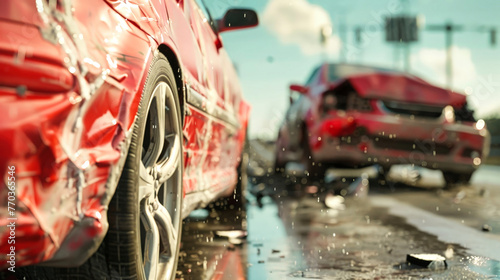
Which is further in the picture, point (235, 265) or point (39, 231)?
point (235, 265)

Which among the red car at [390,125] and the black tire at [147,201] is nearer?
the black tire at [147,201]

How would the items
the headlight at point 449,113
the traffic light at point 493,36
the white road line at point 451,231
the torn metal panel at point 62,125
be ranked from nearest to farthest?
the torn metal panel at point 62,125, the white road line at point 451,231, the headlight at point 449,113, the traffic light at point 493,36

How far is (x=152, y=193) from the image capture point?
2.64 metres

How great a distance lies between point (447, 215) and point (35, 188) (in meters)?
5.72

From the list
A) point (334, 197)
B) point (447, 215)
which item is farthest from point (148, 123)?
point (334, 197)

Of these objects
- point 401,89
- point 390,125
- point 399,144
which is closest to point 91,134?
point 390,125

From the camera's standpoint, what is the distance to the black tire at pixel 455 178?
31.6ft

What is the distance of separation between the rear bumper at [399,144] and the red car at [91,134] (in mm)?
5641

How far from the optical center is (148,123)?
2812 mm

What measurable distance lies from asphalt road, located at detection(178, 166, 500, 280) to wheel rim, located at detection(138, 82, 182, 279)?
2.43 ft

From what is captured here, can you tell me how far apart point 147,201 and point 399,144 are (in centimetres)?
648

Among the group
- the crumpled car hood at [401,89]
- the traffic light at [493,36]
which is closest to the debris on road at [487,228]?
the crumpled car hood at [401,89]

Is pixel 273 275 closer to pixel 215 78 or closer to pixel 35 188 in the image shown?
pixel 215 78

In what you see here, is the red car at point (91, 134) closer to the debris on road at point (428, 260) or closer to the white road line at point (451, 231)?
the debris on road at point (428, 260)
